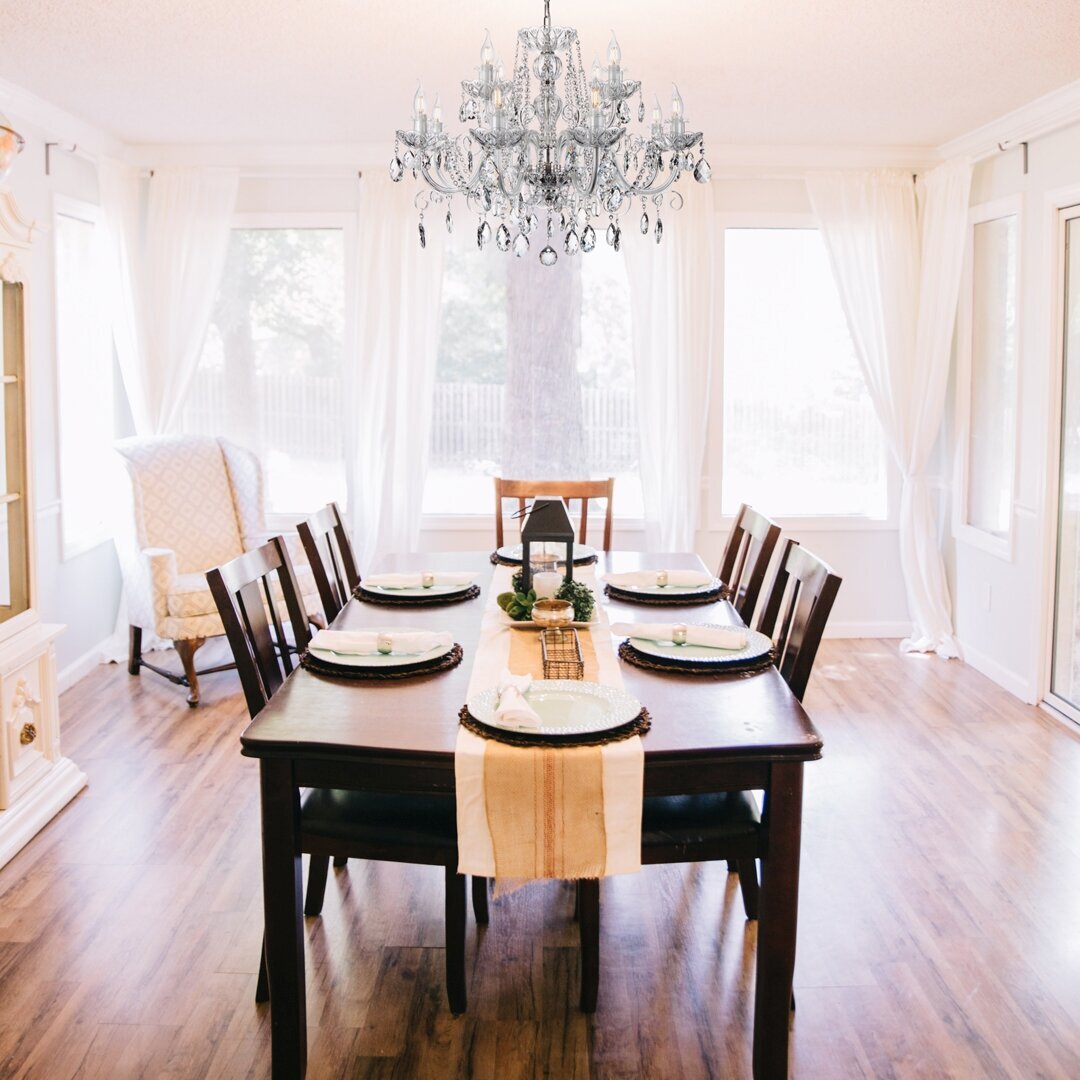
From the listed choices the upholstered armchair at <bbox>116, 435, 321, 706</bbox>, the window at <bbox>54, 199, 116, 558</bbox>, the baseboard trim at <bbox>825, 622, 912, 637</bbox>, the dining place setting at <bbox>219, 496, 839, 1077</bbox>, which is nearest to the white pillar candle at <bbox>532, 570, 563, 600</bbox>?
the dining place setting at <bbox>219, 496, 839, 1077</bbox>

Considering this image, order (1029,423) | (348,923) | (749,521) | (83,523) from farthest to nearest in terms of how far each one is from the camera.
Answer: (83,523)
(1029,423)
(749,521)
(348,923)

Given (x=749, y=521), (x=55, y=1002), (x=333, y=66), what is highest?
(x=333, y=66)

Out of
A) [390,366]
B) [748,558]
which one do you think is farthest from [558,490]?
[390,366]

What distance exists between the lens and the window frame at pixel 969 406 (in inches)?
191

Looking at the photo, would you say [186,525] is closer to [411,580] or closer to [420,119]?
[411,580]

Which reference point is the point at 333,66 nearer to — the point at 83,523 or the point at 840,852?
the point at 83,523

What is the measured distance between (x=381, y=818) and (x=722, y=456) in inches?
148

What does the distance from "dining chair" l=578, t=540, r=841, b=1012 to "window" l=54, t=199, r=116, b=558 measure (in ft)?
11.1

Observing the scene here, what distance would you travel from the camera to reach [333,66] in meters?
3.97

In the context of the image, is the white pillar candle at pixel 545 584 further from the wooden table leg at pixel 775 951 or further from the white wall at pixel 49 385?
the white wall at pixel 49 385

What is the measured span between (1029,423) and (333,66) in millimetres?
3130

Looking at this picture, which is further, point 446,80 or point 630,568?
point 446,80

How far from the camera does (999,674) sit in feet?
16.3

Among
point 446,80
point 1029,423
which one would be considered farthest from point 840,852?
point 446,80
